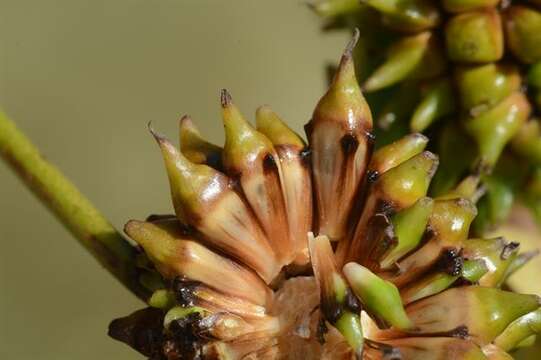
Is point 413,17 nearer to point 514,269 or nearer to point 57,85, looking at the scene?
point 514,269

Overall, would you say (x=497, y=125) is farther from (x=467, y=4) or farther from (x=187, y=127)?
(x=187, y=127)

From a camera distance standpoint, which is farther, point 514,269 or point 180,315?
point 514,269

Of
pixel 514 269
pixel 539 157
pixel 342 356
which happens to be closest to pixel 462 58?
pixel 539 157

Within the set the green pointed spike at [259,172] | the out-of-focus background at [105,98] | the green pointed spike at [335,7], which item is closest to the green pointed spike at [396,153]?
the green pointed spike at [259,172]

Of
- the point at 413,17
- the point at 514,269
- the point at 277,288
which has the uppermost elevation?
the point at 413,17

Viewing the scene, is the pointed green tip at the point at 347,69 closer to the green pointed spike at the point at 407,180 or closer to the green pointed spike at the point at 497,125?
the green pointed spike at the point at 407,180

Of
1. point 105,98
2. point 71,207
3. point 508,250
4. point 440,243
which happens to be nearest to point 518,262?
point 508,250
